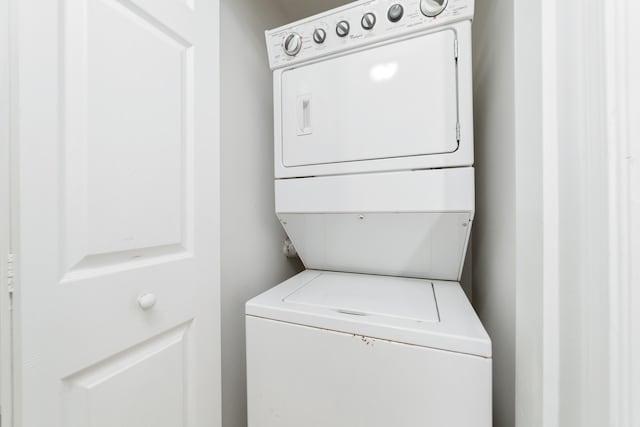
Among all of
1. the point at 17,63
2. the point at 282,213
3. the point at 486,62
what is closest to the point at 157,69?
the point at 17,63

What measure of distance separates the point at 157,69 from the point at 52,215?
1.87 feet

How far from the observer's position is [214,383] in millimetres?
1123

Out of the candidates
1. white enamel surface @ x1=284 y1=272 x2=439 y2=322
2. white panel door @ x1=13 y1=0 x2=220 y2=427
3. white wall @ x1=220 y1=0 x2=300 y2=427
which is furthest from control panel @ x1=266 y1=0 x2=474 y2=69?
white enamel surface @ x1=284 y1=272 x2=439 y2=322

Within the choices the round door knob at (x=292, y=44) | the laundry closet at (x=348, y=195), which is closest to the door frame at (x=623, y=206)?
the laundry closet at (x=348, y=195)

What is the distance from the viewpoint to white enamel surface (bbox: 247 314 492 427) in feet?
2.63

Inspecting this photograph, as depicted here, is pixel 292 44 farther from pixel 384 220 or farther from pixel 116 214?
pixel 116 214

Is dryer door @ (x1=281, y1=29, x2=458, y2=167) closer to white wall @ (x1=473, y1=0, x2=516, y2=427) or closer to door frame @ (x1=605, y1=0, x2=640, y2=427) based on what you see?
white wall @ (x1=473, y1=0, x2=516, y2=427)

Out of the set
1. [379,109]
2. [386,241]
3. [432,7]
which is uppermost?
[432,7]

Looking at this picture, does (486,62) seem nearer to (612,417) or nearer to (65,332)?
(612,417)

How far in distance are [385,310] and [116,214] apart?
98 cm

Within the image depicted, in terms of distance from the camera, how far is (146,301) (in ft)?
2.68

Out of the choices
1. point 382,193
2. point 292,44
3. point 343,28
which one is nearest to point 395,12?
point 343,28

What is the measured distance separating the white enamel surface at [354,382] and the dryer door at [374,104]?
783 millimetres

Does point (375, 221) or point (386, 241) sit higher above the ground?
point (375, 221)
